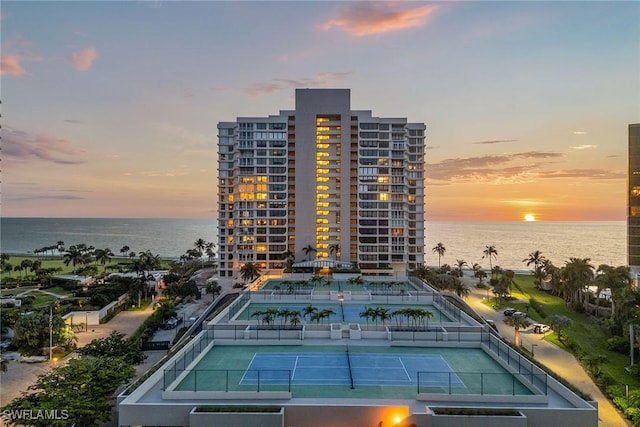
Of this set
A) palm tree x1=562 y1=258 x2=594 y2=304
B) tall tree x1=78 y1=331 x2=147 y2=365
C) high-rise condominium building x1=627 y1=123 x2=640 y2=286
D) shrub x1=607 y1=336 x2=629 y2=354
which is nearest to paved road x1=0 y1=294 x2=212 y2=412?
tall tree x1=78 y1=331 x2=147 y2=365

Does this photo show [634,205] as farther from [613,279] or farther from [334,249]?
[334,249]

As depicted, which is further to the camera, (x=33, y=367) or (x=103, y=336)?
(x=103, y=336)

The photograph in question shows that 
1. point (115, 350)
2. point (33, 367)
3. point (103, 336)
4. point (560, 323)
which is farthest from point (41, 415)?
point (560, 323)

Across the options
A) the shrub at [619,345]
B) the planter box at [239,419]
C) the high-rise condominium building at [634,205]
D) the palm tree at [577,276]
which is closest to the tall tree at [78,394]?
the planter box at [239,419]

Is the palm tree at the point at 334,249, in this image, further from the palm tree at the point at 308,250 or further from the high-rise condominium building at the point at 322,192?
the palm tree at the point at 308,250

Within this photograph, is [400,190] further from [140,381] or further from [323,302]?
[140,381]

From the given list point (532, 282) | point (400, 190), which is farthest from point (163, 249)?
point (532, 282)

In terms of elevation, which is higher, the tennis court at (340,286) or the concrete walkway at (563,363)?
the tennis court at (340,286)
